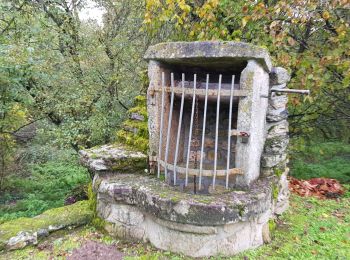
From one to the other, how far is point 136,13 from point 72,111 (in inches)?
97.5

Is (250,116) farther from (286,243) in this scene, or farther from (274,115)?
(286,243)

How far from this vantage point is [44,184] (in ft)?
23.5

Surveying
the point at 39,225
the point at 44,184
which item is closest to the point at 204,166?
the point at 39,225

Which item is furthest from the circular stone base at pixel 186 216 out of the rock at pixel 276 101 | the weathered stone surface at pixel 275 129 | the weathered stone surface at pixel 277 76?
the weathered stone surface at pixel 277 76

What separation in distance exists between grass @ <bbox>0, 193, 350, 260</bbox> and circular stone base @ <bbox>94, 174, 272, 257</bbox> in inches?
4.9

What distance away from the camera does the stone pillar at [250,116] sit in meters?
3.22

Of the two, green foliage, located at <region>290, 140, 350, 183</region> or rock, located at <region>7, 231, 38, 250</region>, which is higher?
green foliage, located at <region>290, 140, 350, 183</region>

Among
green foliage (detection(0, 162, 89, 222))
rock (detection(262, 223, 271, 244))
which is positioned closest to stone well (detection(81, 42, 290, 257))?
rock (detection(262, 223, 271, 244))

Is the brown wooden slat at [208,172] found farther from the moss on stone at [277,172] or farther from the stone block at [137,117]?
the stone block at [137,117]

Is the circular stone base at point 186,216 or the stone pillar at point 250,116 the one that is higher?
the stone pillar at point 250,116

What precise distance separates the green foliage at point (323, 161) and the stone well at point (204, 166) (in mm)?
2575

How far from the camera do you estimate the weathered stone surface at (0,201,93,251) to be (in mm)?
3338

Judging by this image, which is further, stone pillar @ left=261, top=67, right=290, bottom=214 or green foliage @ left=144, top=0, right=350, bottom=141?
green foliage @ left=144, top=0, right=350, bottom=141

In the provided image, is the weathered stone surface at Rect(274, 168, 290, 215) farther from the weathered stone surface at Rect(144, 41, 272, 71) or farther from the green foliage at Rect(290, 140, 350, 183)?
the green foliage at Rect(290, 140, 350, 183)
